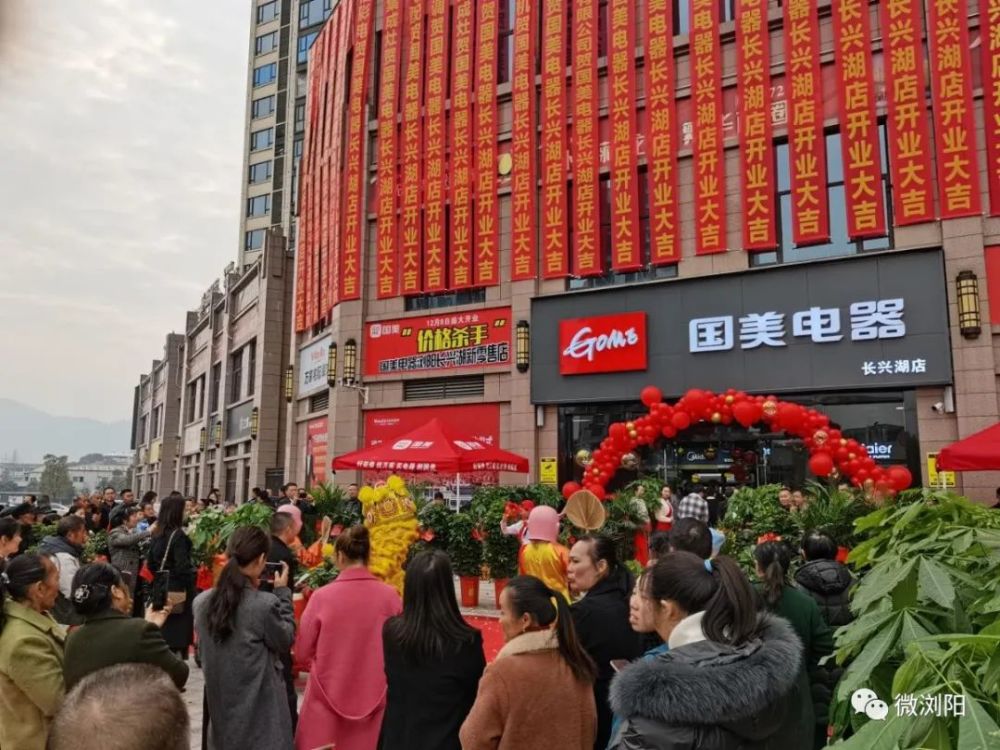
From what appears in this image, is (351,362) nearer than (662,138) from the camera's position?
No

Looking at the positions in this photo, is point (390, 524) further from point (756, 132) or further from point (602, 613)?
point (756, 132)

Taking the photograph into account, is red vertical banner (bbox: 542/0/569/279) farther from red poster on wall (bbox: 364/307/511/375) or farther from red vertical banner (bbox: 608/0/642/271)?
red poster on wall (bbox: 364/307/511/375)

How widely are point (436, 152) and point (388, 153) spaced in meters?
1.59

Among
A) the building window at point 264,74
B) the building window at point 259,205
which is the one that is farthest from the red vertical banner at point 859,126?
the building window at point 264,74

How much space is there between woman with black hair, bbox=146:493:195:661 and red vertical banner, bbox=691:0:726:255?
464 inches

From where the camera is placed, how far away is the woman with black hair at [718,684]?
1.84 metres

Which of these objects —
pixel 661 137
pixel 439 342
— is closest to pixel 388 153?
pixel 439 342

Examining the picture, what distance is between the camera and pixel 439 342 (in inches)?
717

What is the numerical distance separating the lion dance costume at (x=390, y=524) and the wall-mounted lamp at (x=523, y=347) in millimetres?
9474

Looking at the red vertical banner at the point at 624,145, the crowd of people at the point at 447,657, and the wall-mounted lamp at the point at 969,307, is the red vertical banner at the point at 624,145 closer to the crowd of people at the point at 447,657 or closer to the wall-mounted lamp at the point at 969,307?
the wall-mounted lamp at the point at 969,307

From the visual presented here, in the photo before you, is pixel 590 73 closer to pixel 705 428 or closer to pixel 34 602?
pixel 705 428

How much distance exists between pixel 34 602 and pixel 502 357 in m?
14.2

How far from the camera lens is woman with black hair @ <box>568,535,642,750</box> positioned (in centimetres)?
325

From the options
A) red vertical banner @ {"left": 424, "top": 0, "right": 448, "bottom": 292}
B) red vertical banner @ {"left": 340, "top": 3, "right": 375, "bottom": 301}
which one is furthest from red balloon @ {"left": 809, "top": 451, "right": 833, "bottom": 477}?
red vertical banner @ {"left": 340, "top": 3, "right": 375, "bottom": 301}
